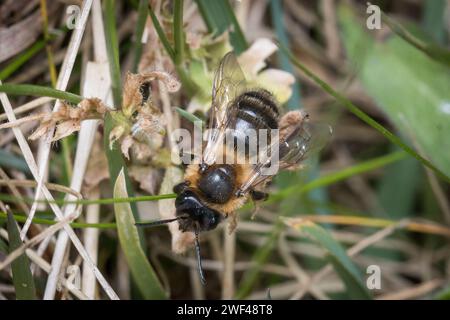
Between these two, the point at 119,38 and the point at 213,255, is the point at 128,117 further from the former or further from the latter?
the point at 213,255

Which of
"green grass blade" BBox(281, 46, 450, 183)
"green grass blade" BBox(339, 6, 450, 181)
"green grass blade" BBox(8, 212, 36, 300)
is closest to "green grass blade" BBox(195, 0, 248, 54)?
"green grass blade" BBox(281, 46, 450, 183)

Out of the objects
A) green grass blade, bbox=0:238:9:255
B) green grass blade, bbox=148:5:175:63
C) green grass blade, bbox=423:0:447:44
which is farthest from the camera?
green grass blade, bbox=423:0:447:44

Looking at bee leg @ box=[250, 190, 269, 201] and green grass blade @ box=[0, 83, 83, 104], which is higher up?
green grass blade @ box=[0, 83, 83, 104]

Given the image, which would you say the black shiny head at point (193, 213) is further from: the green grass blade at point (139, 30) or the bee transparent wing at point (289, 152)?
the green grass blade at point (139, 30)

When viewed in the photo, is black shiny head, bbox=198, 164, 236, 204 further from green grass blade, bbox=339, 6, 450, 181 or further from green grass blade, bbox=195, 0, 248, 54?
green grass blade, bbox=339, 6, 450, 181

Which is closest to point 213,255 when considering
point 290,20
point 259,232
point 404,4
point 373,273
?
point 259,232

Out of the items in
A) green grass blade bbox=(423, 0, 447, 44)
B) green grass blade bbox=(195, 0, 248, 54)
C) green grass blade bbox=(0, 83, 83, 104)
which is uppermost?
green grass blade bbox=(423, 0, 447, 44)

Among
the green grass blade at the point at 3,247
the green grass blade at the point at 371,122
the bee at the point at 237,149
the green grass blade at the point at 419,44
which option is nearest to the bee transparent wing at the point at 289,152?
the bee at the point at 237,149
